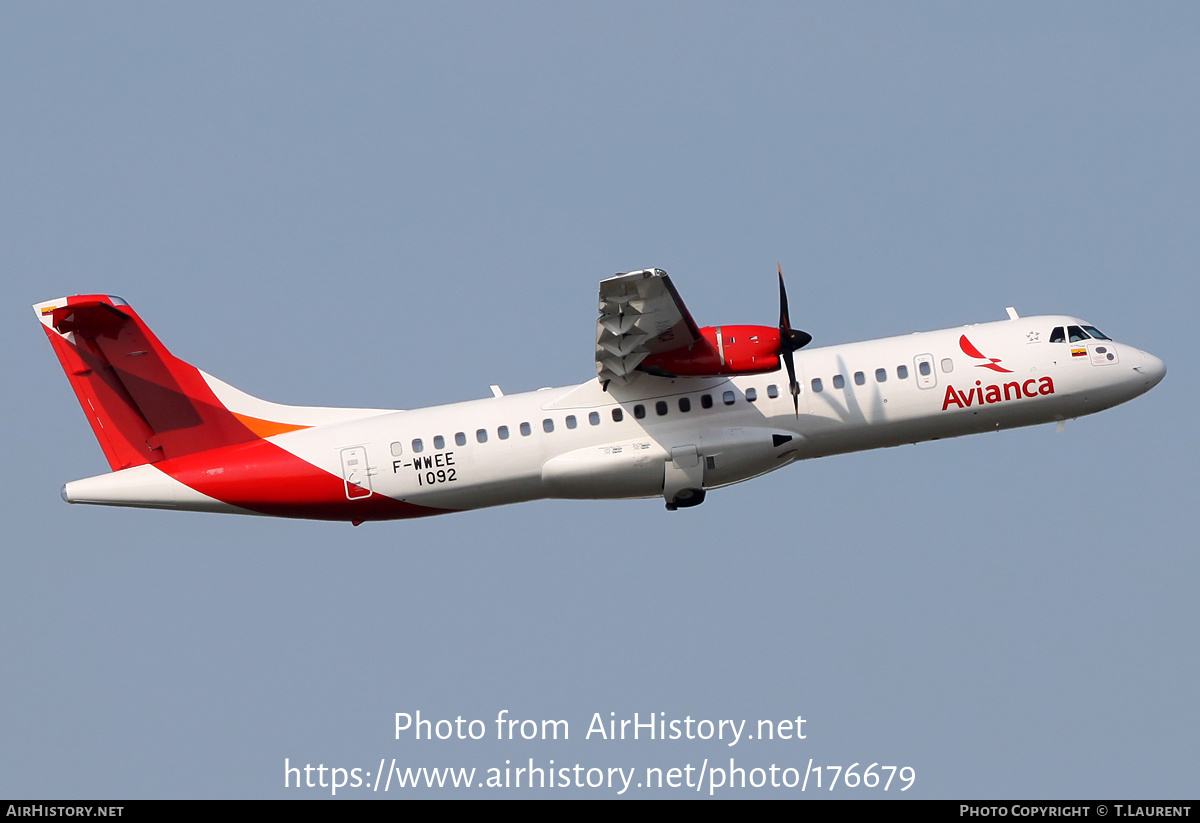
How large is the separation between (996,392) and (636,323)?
7.67 metres

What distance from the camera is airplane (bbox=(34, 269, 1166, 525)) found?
30.3 meters

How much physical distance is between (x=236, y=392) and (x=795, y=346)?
11341mm

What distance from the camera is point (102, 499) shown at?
99.3 feet

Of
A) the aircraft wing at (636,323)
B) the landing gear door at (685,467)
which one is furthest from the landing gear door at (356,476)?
the landing gear door at (685,467)

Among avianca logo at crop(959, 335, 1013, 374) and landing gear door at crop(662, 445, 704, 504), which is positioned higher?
avianca logo at crop(959, 335, 1013, 374)

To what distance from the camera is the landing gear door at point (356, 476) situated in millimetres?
30688

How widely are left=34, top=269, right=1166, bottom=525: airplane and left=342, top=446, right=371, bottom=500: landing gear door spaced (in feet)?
0.09

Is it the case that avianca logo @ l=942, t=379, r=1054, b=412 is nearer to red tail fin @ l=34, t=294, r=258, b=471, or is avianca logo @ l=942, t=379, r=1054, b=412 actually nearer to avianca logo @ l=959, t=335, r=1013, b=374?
avianca logo @ l=959, t=335, r=1013, b=374

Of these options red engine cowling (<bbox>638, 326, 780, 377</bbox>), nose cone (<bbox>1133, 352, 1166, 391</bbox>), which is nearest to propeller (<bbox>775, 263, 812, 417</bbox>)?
red engine cowling (<bbox>638, 326, 780, 377</bbox>)

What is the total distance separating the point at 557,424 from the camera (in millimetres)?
30562

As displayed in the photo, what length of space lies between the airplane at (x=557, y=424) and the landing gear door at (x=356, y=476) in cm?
3

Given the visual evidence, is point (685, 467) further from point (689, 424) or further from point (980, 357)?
point (980, 357)

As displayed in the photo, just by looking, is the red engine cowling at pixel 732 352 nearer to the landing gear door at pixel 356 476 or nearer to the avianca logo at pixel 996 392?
the avianca logo at pixel 996 392
